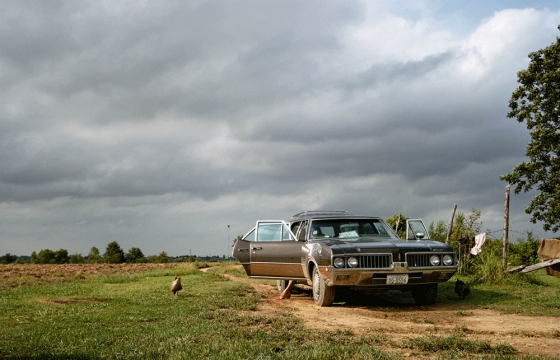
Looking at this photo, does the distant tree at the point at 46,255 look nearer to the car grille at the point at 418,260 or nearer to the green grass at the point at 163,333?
the green grass at the point at 163,333

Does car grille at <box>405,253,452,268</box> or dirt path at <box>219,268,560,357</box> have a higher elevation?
car grille at <box>405,253,452,268</box>

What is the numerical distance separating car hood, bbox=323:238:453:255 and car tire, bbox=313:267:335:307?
0.72m

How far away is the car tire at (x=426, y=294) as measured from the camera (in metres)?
10.7

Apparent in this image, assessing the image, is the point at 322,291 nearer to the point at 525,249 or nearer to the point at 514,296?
the point at 514,296

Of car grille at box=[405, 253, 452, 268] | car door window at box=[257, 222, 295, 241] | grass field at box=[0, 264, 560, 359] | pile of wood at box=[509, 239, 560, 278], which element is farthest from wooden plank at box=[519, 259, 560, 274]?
car door window at box=[257, 222, 295, 241]

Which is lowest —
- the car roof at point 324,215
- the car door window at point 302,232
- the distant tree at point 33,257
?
the distant tree at point 33,257

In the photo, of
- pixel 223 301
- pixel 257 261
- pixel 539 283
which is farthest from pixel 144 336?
pixel 539 283

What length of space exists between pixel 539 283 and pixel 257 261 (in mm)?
8209

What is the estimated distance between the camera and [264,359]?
17.8 ft

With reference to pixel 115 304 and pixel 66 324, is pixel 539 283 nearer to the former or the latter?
pixel 115 304

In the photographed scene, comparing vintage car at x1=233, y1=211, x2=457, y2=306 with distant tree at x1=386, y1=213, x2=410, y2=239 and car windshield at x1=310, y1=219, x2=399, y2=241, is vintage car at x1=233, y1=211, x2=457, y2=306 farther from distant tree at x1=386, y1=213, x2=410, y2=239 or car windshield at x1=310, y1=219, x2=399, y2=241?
distant tree at x1=386, y1=213, x2=410, y2=239

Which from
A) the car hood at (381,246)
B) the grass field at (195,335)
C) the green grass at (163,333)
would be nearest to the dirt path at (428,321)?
the grass field at (195,335)

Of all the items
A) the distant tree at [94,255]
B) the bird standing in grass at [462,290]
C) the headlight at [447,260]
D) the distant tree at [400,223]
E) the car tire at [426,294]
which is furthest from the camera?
the distant tree at [94,255]

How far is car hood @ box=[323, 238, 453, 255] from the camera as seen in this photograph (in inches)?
381
